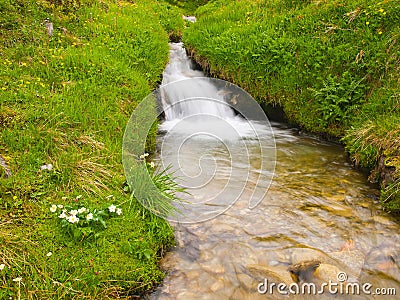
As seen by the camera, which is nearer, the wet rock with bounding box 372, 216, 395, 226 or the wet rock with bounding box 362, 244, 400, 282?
the wet rock with bounding box 362, 244, 400, 282

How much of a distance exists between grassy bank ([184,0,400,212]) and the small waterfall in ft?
1.88

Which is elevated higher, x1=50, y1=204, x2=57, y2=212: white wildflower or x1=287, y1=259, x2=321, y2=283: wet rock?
x1=50, y1=204, x2=57, y2=212: white wildflower

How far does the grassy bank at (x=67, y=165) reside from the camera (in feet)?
11.4

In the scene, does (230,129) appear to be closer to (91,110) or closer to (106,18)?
(91,110)

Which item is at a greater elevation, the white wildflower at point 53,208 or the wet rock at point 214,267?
the white wildflower at point 53,208

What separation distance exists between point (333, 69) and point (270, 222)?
439 centimetres

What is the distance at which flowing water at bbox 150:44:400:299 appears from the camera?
392cm

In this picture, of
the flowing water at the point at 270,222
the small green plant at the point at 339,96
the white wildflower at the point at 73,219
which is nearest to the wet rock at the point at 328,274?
the flowing water at the point at 270,222

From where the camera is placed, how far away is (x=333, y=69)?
7.65 metres

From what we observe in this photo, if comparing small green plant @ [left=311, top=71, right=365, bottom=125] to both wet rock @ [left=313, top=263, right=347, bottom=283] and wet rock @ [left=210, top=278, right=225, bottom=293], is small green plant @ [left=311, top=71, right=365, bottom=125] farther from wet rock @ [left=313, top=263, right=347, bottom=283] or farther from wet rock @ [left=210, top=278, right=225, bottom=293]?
wet rock @ [left=210, top=278, right=225, bottom=293]

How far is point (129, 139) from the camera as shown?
5.93 meters

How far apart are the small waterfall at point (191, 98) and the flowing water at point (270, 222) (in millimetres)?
1664

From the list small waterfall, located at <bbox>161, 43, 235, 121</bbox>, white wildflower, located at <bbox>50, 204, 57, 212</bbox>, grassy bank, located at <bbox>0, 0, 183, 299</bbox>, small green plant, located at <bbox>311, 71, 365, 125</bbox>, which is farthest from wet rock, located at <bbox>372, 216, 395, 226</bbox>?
small waterfall, located at <bbox>161, 43, 235, 121</bbox>

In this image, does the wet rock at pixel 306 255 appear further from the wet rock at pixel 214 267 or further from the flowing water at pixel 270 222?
the wet rock at pixel 214 267
